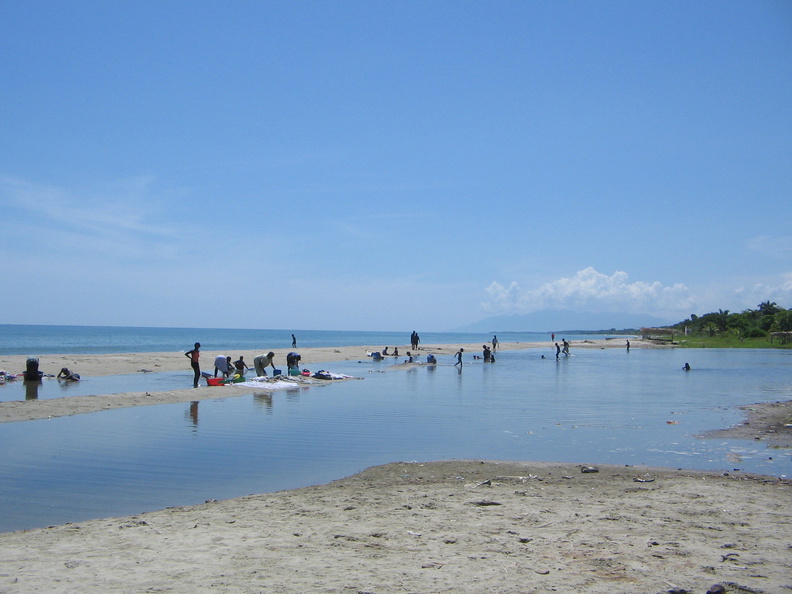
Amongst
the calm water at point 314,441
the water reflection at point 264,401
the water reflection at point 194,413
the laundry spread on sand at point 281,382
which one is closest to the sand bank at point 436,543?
the calm water at point 314,441

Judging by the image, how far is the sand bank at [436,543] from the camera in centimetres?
586

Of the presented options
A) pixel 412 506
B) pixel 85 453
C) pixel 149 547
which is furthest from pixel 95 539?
pixel 85 453

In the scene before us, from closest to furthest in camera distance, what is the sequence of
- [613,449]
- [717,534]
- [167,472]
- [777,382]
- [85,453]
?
1. [717,534]
2. [167,472]
3. [85,453]
4. [613,449]
5. [777,382]

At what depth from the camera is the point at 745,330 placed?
98625mm

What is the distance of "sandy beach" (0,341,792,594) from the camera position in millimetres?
5867

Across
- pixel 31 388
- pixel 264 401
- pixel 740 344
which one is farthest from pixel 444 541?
pixel 740 344

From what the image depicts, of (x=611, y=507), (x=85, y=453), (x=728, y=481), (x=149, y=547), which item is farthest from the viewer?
(x=85, y=453)

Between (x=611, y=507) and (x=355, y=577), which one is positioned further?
(x=611, y=507)

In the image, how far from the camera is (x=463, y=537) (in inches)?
285

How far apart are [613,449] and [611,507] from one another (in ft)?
19.1

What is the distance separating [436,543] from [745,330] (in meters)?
107

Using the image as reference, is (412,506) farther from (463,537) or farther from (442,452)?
(442,452)

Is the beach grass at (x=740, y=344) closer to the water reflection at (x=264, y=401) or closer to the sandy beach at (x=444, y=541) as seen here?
the water reflection at (x=264, y=401)

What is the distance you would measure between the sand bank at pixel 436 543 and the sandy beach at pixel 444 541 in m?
0.02
